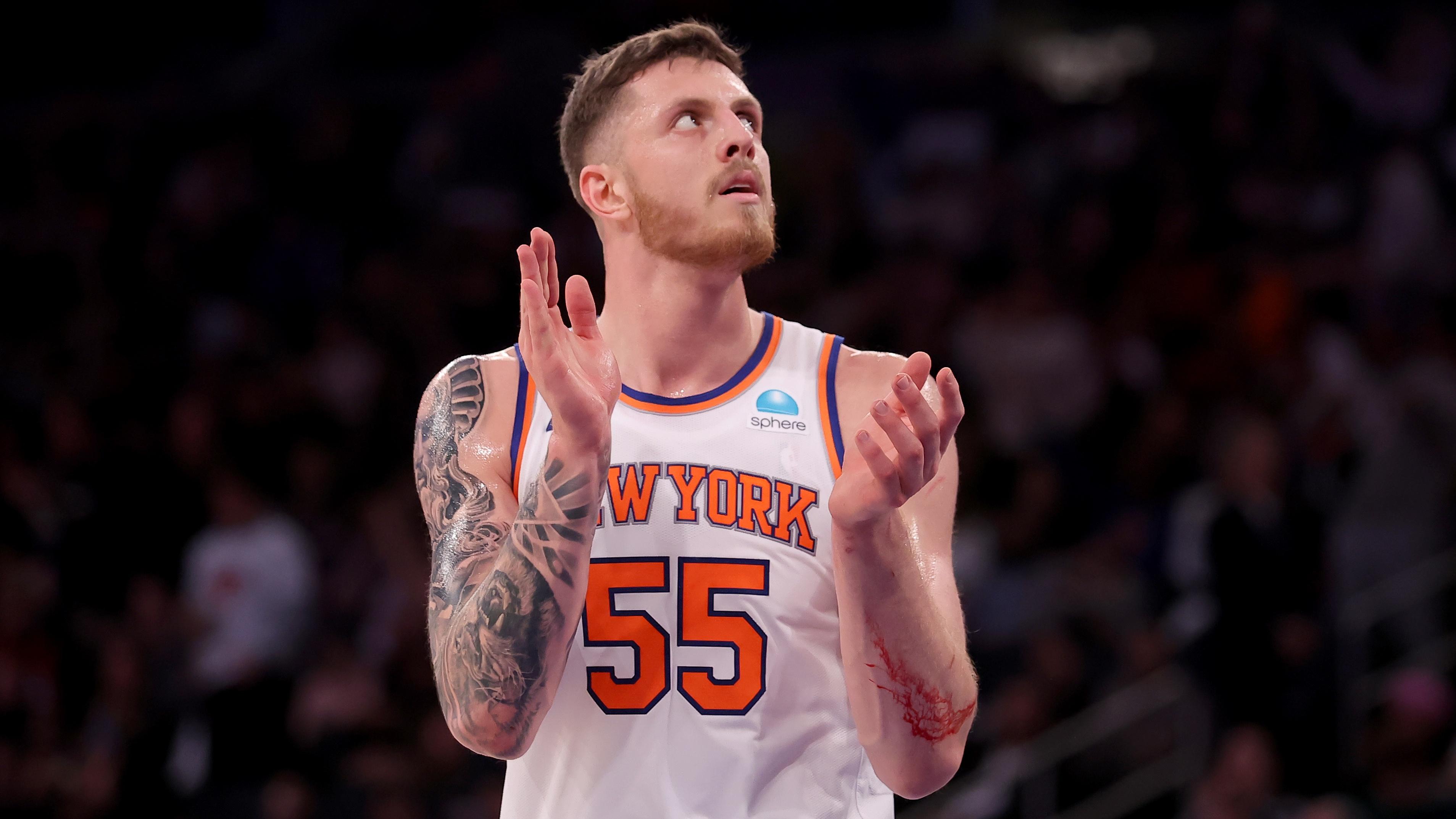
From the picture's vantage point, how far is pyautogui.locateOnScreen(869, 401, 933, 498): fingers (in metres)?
2.83

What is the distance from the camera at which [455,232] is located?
1041cm

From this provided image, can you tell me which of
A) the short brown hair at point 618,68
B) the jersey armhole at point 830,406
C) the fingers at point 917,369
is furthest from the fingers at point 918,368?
the short brown hair at point 618,68

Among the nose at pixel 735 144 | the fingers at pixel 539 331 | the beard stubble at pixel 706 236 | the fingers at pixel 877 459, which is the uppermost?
the nose at pixel 735 144

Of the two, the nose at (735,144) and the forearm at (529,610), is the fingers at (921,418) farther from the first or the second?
the nose at (735,144)

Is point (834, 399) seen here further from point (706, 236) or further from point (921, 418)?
point (921, 418)

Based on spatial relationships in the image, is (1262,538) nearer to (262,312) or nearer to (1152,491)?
(1152,491)

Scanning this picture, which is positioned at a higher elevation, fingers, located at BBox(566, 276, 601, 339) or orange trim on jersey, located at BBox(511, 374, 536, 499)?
fingers, located at BBox(566, 276, 601, 339)

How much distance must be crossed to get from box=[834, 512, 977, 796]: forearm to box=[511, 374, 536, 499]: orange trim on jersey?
0.73m

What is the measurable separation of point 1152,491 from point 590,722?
540 centimetres

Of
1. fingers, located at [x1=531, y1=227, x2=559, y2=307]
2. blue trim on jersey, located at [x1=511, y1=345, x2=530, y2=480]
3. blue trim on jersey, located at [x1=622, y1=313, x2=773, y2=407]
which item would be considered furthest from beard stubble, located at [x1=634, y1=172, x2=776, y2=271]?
fingers, located at [x1=531, y1=227, x2=559, y2=307]

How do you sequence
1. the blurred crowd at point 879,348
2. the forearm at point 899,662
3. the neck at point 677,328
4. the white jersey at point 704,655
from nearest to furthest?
the forearm at point 899,662 < the white jersey at point 704,655 < the neck at point 677,328 < the blurred crowd at point 879,348

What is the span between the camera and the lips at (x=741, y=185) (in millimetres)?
3432

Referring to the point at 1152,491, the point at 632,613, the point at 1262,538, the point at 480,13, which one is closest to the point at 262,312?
the point at 480,13

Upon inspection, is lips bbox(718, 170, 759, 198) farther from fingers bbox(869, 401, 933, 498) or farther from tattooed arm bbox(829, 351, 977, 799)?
fingers bbox(869, 401, 933, 498)
